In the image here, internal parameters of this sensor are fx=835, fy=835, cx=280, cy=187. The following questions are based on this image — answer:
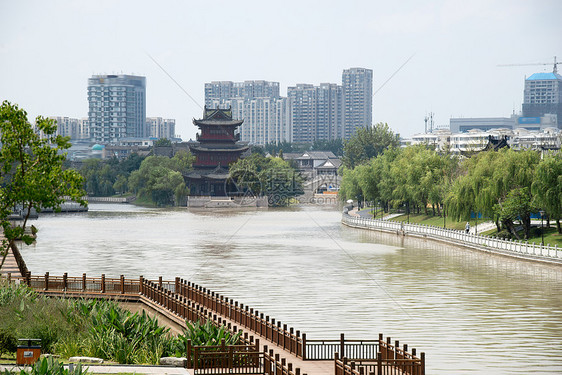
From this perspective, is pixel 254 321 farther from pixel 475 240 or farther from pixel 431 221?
pixel 431 221

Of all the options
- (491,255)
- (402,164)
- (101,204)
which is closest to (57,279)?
(491,255)

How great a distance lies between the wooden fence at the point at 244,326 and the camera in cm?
2138

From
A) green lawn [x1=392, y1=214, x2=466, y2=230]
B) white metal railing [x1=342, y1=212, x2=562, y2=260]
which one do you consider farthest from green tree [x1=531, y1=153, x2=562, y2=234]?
green lawn [x1=392, y1=214, x2=466, y2=230]

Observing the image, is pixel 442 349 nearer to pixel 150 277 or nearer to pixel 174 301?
pixel 174 301

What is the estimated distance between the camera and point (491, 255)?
202 ft

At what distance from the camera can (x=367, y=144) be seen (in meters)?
178

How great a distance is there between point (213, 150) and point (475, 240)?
304 feet

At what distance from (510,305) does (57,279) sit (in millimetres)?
21411

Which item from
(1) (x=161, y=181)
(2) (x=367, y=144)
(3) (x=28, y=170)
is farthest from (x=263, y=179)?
(3) (x=28, y=170)

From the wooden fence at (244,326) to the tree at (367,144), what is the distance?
454 ft

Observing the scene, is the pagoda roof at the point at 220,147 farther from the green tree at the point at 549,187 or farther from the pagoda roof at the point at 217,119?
the green tree at the point at 549,187

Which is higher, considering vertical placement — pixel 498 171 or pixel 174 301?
Answer: pixel 498 171

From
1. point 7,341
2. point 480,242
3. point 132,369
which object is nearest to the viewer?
point 132,369

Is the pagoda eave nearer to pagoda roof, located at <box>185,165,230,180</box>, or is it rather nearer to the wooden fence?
pagoda roof, located at <box>185,165,230,180</box>
